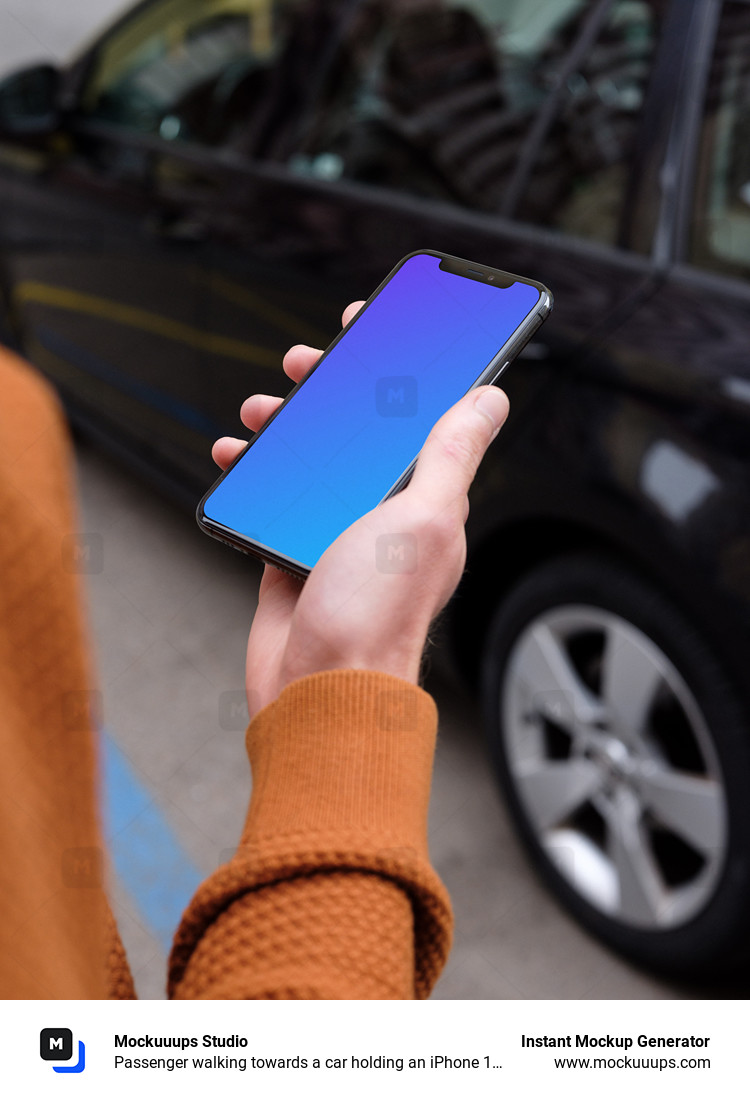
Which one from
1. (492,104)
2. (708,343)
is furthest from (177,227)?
(708,343)

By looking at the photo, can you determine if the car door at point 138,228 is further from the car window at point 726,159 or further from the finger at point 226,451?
the finger at point 226,451

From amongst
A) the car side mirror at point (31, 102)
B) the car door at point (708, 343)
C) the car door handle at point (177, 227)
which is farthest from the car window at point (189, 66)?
the car door at point (708, 343)

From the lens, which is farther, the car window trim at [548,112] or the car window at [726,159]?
Answer: the car window trim at [548,112]

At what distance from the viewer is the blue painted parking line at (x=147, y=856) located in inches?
79.8

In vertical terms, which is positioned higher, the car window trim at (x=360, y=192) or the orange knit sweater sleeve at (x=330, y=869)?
the car window trim at (x=360, y=192)

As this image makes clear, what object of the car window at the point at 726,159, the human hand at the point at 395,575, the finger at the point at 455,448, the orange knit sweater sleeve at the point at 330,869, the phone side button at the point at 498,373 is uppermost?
the car window at the point at 726,159

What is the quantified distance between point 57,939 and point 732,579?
4.04ft

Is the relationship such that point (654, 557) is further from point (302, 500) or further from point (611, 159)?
point (302, 500)

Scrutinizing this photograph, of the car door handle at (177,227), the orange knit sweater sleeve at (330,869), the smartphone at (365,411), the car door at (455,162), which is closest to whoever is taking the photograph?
the orange knit sweater sleeve at (330,869)

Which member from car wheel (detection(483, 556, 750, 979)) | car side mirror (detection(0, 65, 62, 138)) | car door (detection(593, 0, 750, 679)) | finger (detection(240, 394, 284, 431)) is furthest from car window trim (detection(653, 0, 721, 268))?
car side mirror (detection(0, 65, 62, 138))

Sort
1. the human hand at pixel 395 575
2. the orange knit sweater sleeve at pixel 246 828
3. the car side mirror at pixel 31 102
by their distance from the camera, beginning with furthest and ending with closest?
the car side mirror at pixel 31 102, the human hand at pixel 395 575, the orange knit sweater sleeve at pixel 246 828

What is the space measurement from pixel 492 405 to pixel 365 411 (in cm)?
13
